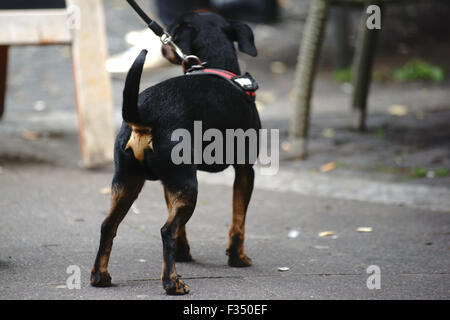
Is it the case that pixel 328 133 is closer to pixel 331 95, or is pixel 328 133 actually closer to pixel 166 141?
pixel 331 95

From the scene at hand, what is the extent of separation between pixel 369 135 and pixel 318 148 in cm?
68

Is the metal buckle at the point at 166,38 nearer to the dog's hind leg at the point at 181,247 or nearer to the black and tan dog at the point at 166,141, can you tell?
the black and tan dog at the point at 166,141

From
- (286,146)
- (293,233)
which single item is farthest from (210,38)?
(286,146)

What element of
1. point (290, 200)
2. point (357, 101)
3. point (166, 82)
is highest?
point (166, 82)

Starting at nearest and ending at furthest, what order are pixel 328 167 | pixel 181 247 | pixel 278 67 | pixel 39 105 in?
pixel 181 247 → pixel 328 167 → pixel 39 105 → pixel 278 67

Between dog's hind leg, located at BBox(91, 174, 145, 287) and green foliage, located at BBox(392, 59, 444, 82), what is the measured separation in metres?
7.34

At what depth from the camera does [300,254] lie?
4.32 m

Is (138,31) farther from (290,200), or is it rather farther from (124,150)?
(124,150)

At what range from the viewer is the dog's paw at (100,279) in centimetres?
349

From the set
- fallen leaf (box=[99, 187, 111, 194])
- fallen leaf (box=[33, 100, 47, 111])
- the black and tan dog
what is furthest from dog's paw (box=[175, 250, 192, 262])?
fallen leaf (box=[33, 100, 47, 111])

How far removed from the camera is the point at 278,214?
5320mm

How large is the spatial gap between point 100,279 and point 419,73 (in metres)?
7.62
